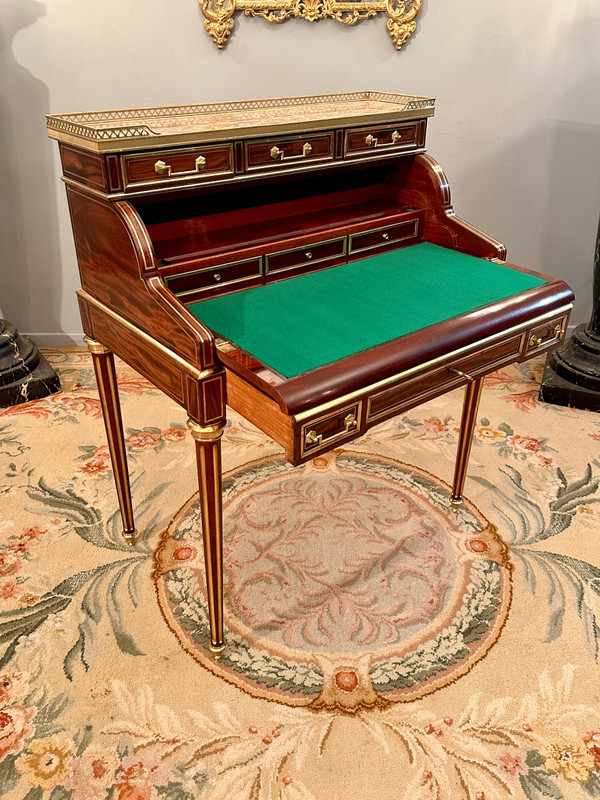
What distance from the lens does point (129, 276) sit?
1.56 meters

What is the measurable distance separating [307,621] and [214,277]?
41.5 inches

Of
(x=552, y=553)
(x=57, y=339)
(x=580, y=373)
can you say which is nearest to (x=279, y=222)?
(x=552, y=553)

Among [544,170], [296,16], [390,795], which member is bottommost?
[390,795]

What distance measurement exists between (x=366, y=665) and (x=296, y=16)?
267 centimetres

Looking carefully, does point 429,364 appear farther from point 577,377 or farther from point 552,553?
point 577,377

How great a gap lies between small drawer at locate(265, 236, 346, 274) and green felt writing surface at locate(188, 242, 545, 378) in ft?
0.13

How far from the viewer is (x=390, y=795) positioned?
157 centimetres

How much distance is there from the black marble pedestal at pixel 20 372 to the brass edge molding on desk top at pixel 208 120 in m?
1.63

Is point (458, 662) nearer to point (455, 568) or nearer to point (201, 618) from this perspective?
point (455, 568)

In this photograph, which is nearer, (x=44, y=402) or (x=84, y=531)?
(x=84, y=531)

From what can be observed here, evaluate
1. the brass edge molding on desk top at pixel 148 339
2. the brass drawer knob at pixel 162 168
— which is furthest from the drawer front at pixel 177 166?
the brass edge molding on desk top at pixel 148 339

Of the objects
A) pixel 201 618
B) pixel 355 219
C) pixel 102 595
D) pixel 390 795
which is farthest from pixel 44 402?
pixel 390 795

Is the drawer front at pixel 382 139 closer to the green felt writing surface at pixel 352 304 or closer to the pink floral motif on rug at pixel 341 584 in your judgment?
the green felt writing surface at pixel 352 304

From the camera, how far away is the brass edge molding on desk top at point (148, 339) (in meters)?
1.46
